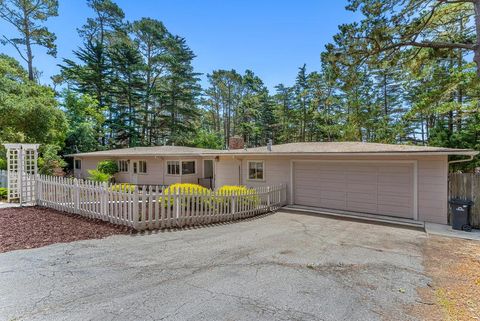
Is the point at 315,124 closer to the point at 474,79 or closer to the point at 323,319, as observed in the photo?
the point at 474,79

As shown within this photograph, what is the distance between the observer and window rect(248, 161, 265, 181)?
502 inches

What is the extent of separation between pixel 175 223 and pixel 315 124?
32.0 meters

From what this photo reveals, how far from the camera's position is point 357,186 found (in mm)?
9992

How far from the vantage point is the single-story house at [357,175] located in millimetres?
8391

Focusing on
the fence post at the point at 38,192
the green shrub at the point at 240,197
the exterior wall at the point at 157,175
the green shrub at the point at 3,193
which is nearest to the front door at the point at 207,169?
the exterior wall at the point at 157,175

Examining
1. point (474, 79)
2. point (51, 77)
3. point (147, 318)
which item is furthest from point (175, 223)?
Answer: point (51, 77)

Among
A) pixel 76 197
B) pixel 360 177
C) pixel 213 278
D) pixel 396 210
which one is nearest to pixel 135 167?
pixel 76 197

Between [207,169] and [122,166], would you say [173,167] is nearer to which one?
[207,169]

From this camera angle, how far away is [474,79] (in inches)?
398

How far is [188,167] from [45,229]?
11917 mm

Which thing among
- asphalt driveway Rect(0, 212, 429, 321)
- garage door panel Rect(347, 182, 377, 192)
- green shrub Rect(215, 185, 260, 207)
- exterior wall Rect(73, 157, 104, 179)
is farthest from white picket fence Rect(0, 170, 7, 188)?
garage door panel Rect(347, 182, 377, 192)

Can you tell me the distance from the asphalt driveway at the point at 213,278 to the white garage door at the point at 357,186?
303cm

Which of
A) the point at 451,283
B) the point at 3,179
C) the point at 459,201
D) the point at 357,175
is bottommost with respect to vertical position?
the point at 451,283

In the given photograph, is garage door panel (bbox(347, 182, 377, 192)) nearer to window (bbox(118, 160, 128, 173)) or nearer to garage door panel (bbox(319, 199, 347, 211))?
garage door panel (bbox(319, 199, 347, 211))
